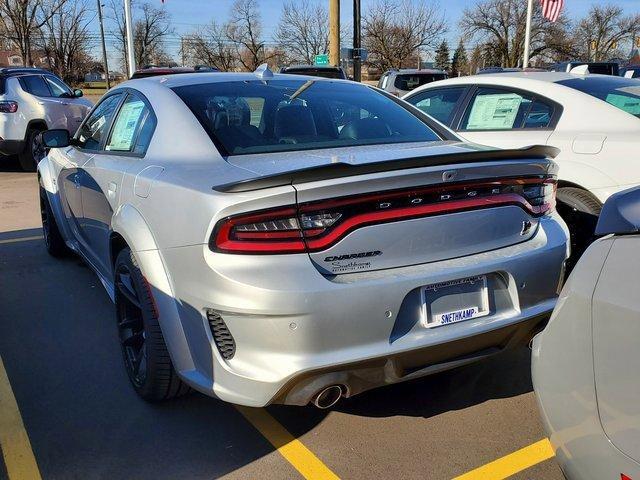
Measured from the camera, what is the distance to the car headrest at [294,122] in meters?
3.34

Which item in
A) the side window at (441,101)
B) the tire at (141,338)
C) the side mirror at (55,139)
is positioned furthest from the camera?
the side window at (441,101)

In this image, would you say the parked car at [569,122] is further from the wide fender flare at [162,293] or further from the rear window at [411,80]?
the rear window at [411,80]

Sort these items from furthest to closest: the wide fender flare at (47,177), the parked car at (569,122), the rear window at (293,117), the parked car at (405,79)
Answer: the parked car at (405,79) < the wide fender flare at (47,177) < the parked car at (569,122) < the rear window at (293,117)

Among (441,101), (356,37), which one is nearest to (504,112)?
(441,101)

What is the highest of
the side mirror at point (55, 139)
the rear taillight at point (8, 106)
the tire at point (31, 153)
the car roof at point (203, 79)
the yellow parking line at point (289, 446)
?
the car roof at point (203, 79)

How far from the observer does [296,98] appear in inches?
140

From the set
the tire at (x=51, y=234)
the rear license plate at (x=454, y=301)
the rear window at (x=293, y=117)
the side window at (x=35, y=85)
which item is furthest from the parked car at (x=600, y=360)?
the side window at (x=35, y=85)

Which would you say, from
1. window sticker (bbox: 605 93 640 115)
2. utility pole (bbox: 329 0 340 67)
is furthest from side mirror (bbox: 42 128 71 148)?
utility pole (bbox: 329 0 340 67)

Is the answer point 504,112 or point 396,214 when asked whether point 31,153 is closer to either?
point 504,112

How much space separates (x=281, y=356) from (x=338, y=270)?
0.40 meters

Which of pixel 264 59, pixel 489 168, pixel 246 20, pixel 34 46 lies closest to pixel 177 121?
pixel 489 168

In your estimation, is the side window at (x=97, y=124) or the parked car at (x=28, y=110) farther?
the parked car at (x=28, y=110)

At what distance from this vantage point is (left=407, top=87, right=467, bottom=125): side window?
5824 millimetres

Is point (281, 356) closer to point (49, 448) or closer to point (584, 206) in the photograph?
point (49, 448)
